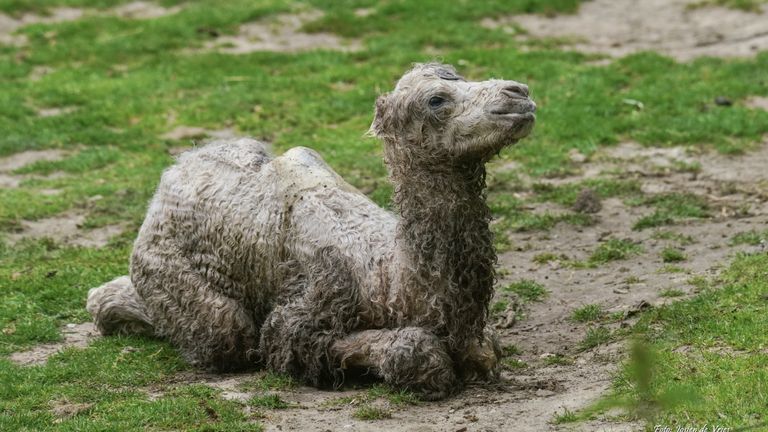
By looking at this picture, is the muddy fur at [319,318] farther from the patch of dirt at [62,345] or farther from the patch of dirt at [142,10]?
the patch of dirt at [142,10]

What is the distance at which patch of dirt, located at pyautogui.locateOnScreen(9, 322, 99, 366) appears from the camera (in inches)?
306

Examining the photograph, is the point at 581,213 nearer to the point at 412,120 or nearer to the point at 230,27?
the point at 412,120

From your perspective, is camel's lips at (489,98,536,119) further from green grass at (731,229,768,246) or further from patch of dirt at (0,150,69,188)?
patch of dirt at (0,150,69,188)

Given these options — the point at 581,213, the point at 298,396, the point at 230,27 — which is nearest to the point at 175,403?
the point at 298,396

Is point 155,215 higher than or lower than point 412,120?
lower

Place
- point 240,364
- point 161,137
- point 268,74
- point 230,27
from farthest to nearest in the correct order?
point 230,27 → point 268,74 → point 161,137 → point 240,364

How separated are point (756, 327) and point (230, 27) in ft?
45.6

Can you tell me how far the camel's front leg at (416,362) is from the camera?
647 centimetres

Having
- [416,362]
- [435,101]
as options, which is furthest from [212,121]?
[416,362]

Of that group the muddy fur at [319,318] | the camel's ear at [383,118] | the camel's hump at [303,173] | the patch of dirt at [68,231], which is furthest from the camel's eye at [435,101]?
the patch of dirt at [68,231]

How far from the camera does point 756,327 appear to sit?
272 inches

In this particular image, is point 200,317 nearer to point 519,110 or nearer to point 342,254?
point 342,254

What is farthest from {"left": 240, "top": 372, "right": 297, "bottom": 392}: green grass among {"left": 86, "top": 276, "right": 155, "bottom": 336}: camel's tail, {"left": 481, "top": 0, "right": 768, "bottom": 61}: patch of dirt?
{"left": 481, "top": 0, "right": 768, "bottom": 61}: patch of dirt

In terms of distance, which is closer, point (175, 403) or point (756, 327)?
point (175, 403)
